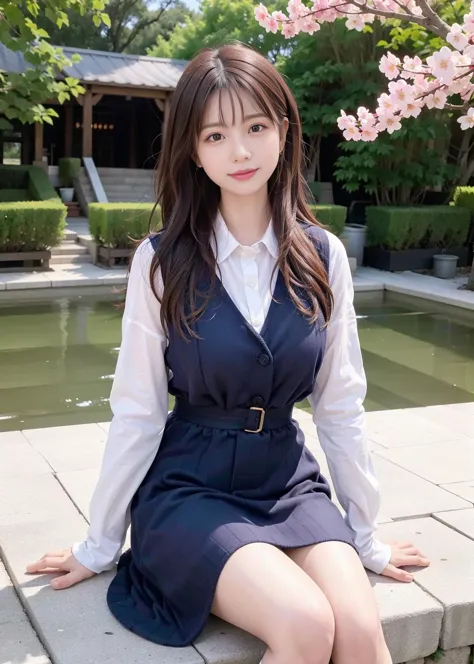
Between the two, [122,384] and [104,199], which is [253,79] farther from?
[104,199]

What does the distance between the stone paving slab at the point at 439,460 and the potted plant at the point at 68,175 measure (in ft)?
47.2

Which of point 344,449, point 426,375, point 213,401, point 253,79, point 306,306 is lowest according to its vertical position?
point 426,375

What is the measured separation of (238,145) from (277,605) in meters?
1.17

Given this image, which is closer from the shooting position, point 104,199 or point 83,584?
point 83,584

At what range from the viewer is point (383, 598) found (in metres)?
2.40

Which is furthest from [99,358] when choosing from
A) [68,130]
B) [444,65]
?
[68,130]

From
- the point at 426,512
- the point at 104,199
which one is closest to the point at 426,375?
the point at 426,512

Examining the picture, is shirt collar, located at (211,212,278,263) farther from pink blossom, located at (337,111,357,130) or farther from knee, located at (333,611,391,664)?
pink blossom, located at (337,111,357,130)

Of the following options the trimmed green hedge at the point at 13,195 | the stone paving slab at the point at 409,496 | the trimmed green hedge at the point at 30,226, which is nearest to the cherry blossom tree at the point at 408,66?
the stone paving slab at the point at 409,496

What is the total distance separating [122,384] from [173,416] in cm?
19

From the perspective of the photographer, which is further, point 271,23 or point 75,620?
point 271,23

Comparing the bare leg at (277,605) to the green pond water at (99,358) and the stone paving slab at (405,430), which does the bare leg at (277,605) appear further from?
the green pond water at (99,358)

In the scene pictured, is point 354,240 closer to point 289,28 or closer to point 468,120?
point 289,28

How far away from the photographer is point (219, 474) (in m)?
2.18
